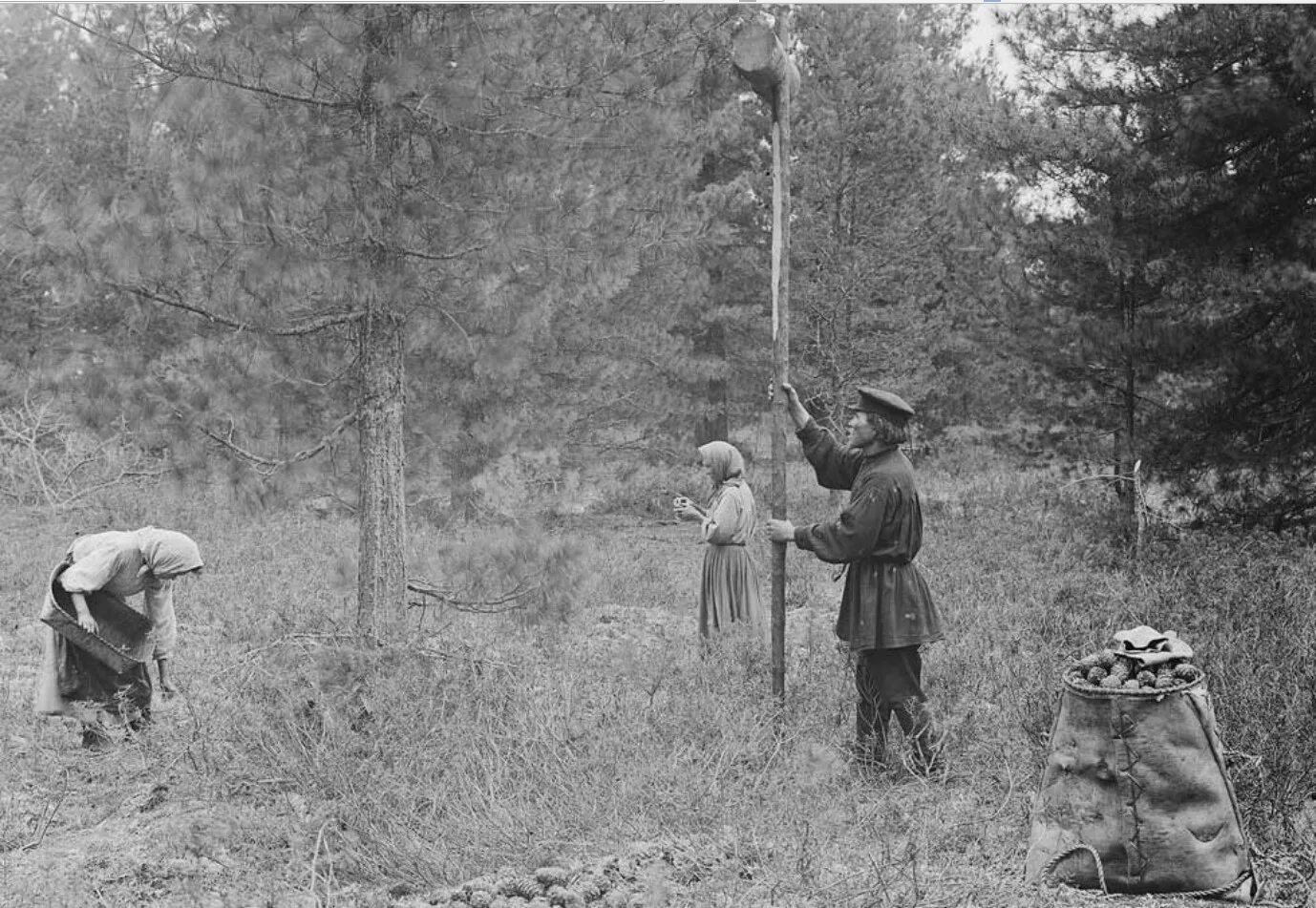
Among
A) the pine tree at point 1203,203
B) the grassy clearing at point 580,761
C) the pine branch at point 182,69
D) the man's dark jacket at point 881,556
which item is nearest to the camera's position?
A: the grassy clearing at point 580,761

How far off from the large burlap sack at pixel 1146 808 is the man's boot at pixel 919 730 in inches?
50.4

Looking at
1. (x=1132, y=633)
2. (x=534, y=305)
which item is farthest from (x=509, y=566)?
(x=1132, y=633)

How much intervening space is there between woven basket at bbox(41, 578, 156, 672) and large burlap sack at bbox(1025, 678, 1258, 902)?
527 cm

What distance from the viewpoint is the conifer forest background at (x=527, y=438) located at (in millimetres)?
4797

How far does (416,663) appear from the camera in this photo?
20.9 ft

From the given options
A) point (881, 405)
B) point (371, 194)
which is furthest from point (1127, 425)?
point (371, 194)

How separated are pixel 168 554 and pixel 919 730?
4.34m

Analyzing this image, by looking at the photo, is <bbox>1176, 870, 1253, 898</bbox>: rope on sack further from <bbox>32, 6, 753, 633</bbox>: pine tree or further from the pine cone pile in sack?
<bbox>32, 6, 753, 633</bbox>: pine tree

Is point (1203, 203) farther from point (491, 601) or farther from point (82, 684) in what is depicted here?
point (82, 684)

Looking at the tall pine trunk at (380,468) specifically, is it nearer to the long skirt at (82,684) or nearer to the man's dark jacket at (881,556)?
the long skirt at (82,684)

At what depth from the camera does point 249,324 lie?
680cm

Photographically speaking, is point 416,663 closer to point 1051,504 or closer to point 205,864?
point 205,864

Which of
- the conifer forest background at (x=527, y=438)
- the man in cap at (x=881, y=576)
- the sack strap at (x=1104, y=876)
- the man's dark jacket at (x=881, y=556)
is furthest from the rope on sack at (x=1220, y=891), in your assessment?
the man's dark jacket at (x=881, y=556)

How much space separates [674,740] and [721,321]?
44.4 feet
